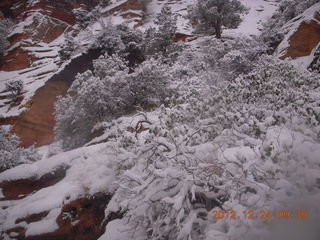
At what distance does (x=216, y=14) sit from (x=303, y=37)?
7639mm

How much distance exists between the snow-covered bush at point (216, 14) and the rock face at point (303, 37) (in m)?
6.21

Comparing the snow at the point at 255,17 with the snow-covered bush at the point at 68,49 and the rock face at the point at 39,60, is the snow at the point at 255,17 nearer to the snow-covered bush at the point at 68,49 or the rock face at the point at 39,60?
the rock face at the point at 39,60

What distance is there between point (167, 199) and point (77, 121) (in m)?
8.42

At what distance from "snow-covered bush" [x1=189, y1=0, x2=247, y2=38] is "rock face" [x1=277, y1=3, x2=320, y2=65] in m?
6.21

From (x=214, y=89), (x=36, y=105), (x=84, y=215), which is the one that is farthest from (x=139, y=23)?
(x=84, y=215)

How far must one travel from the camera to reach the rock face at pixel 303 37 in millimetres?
10953

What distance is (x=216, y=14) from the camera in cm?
1714

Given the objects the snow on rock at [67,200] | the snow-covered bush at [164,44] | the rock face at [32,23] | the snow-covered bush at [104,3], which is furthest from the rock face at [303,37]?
the snow-covered bush at [104,3]

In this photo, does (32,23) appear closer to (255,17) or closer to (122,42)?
(122,42)

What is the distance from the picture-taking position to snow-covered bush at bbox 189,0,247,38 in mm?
17375

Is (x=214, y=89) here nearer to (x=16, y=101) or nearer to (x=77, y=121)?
(x=77, y=121)

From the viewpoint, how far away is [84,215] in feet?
14.1

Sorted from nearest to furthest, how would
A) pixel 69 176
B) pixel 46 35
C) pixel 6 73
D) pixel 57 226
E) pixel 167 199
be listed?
pixel 167 199
pixel 57 226
pixel 69 176
pixel 6 73
pixel 46 35
